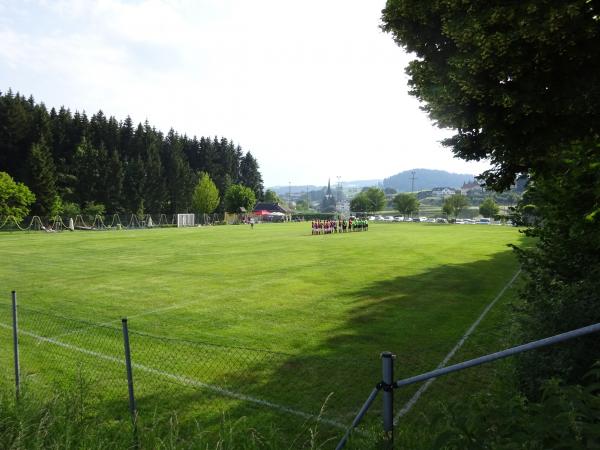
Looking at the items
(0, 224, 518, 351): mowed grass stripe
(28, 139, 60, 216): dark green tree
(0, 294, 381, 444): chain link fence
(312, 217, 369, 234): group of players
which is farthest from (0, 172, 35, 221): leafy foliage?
(0, 294, 381, 444): chain link fence

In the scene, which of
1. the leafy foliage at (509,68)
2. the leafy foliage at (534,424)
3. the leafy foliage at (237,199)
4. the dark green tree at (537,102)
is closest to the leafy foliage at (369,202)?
the leafy foliage at (237,199)

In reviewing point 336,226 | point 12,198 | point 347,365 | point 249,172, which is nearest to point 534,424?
point 347,365

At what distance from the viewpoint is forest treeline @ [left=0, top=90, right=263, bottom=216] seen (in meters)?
73.7

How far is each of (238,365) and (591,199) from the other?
6.75m

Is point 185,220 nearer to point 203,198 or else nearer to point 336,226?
point 203,198

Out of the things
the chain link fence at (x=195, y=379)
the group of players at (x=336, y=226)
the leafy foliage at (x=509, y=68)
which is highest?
the leafy foliage at (x=509, y=68)

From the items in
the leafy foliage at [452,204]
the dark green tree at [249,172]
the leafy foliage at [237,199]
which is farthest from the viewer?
the dark green tree at [249,172]

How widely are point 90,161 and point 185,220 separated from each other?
20.1 m

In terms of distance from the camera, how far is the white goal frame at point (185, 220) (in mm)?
85188

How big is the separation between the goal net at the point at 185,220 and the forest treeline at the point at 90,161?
8.40 metres

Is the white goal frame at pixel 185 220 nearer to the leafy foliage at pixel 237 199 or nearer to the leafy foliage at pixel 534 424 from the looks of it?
the leafy foliage at pixel 237 199

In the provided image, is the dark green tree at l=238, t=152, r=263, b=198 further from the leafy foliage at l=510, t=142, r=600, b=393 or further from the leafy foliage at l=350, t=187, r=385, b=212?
the leafy foliage at l=510, t=142, r=600, b=393

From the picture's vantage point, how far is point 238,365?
8.34 metres

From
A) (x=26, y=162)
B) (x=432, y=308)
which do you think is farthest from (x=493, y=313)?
(x=26, y=162)
